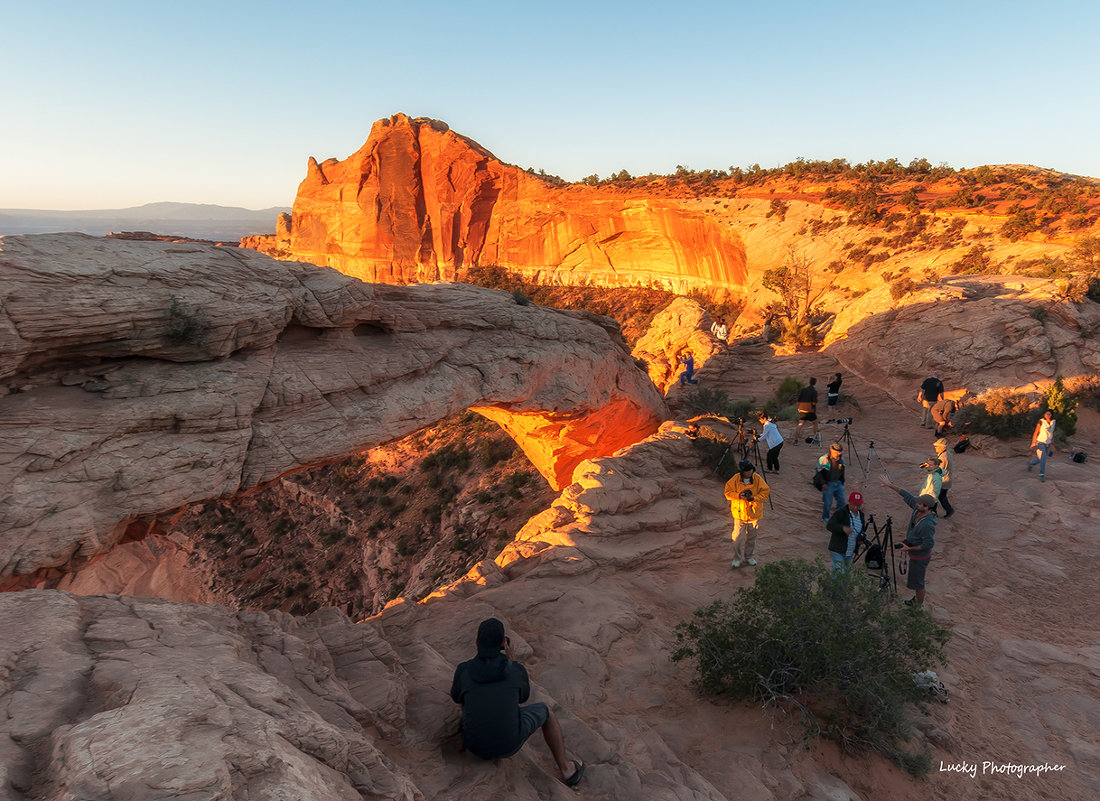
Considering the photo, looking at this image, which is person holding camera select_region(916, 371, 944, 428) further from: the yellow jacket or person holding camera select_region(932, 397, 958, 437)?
the yellow jacket

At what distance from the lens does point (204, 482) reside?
28.2 feet

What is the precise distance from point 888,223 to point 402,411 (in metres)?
31.7

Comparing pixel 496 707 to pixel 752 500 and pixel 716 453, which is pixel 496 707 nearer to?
pixel 752 500

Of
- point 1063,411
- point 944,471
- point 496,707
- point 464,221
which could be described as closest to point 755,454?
point 944,471

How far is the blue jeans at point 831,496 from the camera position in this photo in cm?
1087

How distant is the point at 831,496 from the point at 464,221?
5343 centimetres

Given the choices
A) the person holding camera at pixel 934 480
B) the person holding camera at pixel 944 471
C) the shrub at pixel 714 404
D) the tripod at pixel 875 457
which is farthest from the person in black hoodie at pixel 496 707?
the shrub at pixel 714 404

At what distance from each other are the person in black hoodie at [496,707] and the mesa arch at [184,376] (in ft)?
19.9

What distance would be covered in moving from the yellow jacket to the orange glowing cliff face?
35.7 metres

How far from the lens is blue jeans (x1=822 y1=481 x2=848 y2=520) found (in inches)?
428

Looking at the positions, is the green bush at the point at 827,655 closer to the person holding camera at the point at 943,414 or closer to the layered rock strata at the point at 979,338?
the person holding camera at the point at 943,414

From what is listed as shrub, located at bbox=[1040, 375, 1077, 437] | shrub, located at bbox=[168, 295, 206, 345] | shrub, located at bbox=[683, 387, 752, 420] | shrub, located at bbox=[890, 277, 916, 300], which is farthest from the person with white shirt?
shrub, located at bbox=[168, 295, 206, 345]

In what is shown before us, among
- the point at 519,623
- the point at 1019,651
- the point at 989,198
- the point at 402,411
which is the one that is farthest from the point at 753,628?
the point at 989,198

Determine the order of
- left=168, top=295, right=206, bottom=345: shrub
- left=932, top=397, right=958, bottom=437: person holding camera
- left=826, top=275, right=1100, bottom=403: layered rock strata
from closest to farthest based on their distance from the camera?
left=168, top=295, right=206, bottom=345: shrub → left=932, top=397, right=958, bottom=437: person holding camera → left=826, top=275, right=1100, bottom=403: layered rock strata
